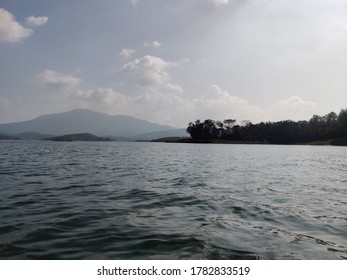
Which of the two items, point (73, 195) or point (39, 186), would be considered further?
point (39, 186)

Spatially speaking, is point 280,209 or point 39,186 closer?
point 280,209

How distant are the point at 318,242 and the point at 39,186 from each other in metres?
20.2

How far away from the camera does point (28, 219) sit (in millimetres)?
14367

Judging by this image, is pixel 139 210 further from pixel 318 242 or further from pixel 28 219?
pixel 318 242

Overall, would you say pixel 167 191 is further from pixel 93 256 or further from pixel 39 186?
pixel 93 256

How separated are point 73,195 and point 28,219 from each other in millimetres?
6399

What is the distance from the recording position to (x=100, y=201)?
19.0 meters

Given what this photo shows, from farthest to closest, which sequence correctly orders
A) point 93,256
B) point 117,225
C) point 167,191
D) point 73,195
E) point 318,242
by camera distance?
point 167,191 → point 73,195 → point 117,225 → point 318,242 → point 93,256

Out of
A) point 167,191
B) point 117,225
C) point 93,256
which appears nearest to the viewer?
point 93,256

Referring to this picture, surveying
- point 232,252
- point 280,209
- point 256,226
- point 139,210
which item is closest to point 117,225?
point 139,210

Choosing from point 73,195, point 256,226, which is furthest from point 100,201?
point 256,226

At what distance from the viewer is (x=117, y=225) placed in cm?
1374
